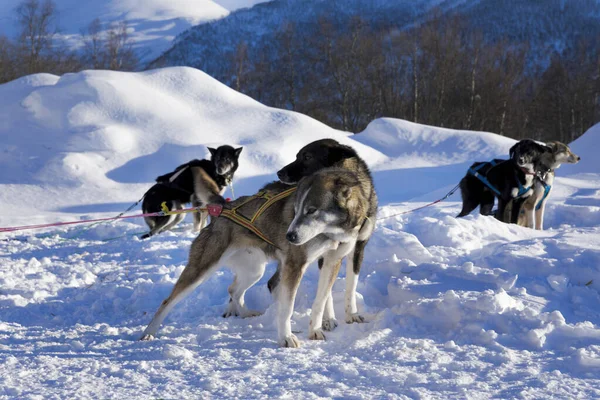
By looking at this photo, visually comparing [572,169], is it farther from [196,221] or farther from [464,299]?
[464,299]

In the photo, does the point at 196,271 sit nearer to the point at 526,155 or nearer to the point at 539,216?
the point at 526,155

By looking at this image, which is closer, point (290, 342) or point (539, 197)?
point (290, 342)

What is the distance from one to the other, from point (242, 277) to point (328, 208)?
43.7 inches

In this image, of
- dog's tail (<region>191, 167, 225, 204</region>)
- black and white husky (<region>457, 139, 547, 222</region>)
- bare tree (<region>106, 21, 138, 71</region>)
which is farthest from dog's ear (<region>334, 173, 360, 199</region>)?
bare tree (<region>106, 21, 138, 71</region>)

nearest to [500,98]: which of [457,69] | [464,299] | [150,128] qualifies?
[457,69]

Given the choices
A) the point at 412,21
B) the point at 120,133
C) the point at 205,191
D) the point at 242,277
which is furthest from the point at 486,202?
the point at 412,21

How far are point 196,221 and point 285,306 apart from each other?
188 inches

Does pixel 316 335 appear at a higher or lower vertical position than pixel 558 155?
lower

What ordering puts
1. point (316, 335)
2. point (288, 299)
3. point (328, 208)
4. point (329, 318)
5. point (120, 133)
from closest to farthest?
point (328, 208) → point (288, 299) → point (316, 335) → point (329, 318) → point (120, 133)

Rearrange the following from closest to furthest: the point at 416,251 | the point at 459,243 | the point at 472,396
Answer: the point at 472,396 < the point at 416,251 < the point at 459,243

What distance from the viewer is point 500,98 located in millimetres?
29953

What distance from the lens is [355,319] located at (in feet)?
12.2

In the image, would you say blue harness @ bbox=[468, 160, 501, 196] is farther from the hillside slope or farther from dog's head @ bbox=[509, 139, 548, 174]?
the hillside slope

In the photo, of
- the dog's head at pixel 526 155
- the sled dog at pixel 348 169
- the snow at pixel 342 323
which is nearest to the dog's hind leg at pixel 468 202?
the snow at pixel 342 323
